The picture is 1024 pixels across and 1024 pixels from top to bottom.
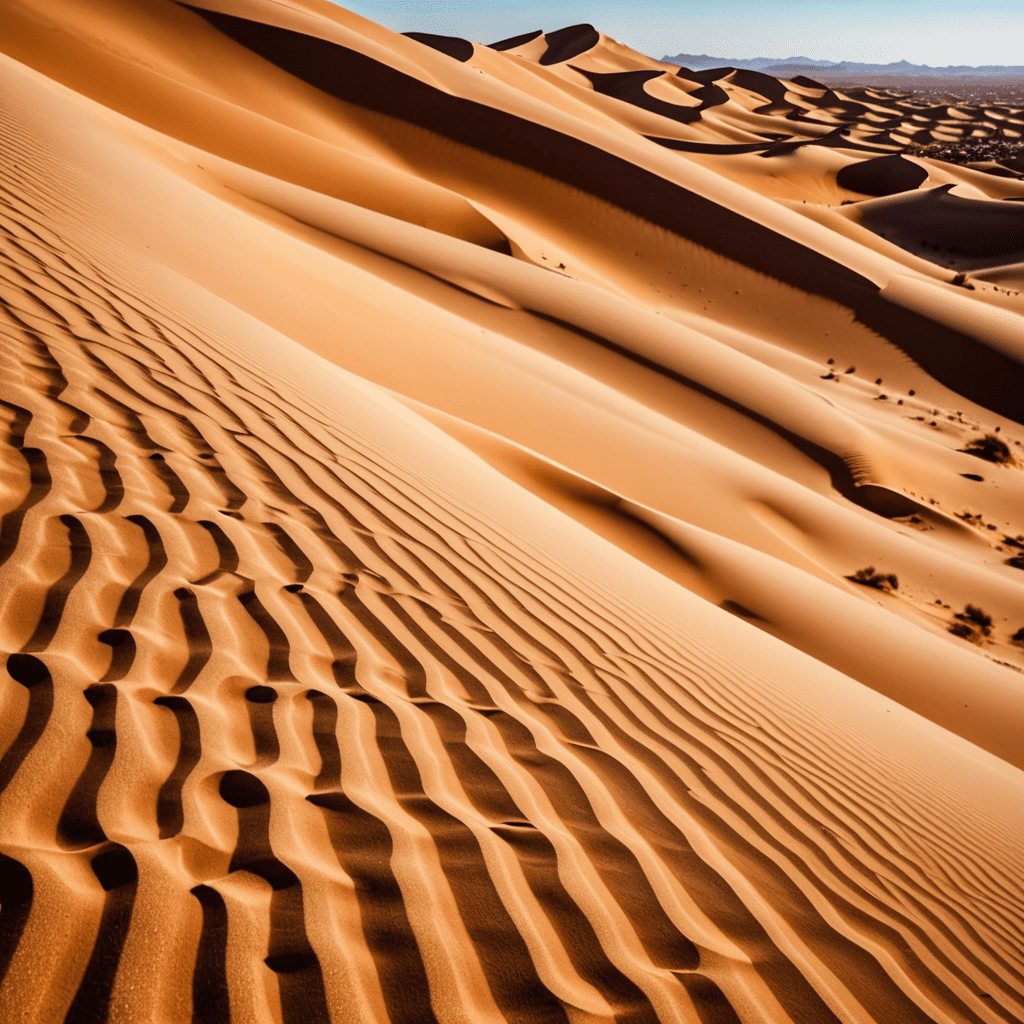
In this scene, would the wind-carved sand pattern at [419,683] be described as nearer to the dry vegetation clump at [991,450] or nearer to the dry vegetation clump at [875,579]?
the dry vegetation clump at [875,579]

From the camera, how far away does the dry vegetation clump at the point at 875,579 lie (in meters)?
9.16

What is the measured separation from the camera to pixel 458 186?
24531mm

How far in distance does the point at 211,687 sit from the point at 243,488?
145 cm

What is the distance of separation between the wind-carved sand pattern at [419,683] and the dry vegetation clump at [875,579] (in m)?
0.05

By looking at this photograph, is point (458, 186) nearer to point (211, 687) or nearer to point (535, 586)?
point (535, 586)

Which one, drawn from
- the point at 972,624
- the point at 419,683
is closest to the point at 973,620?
the point at 972,624

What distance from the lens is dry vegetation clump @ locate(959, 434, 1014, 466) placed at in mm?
14766

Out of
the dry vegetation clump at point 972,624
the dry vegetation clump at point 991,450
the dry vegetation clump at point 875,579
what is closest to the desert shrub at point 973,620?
the dry vegetation clump at point 972,624

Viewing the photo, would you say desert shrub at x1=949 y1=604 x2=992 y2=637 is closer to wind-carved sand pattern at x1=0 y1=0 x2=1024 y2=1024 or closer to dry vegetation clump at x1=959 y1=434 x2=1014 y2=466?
wind-carved sand pattern at x1=0 y1=0 x2=1024 y2=1024

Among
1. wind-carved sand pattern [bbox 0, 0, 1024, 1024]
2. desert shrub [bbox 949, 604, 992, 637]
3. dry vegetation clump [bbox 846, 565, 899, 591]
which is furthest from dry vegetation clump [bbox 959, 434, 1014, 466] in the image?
dry vegetation clump [bbox 846, 565, 899, 591]

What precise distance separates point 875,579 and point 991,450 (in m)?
7.76

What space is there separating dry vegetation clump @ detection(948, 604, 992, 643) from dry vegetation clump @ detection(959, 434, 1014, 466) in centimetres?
659

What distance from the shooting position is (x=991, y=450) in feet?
49.2

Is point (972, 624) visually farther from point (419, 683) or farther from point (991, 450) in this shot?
point (419, 683)
